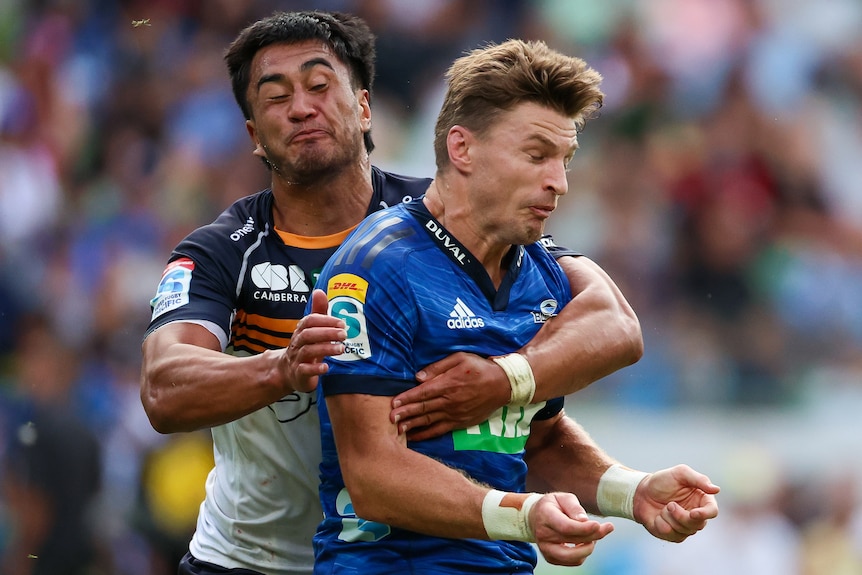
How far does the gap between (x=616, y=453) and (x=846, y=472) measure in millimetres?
1491

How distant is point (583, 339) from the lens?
4129mm

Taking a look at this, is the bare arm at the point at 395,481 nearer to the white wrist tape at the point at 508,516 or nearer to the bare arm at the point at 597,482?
the white wrist tape at the point at 508,516

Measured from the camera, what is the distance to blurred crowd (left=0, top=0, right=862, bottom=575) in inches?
342

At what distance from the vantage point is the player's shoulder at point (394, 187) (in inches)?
189

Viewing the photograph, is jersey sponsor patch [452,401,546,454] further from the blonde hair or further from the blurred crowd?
the blurred crowd

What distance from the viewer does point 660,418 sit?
28.6 feet

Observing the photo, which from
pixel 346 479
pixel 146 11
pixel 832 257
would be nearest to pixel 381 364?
pixel 346 479

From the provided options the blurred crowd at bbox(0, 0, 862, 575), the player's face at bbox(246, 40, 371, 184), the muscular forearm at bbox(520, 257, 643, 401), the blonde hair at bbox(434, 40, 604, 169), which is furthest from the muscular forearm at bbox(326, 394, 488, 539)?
the blurred crowd at bbox(0, 0, 862, 575)

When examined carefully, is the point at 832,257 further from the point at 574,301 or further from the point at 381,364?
the point at 381,364

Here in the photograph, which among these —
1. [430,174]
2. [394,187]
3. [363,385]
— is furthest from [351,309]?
[430,174]

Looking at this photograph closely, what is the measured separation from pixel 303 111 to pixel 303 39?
0.32m

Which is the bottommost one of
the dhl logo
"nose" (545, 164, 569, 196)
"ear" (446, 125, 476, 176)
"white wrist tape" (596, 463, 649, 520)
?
"white wrist tape" (596, 463, 649, 520)

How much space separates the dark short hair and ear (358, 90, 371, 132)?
40 millimetres

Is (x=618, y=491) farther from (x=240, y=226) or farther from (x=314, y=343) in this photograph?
(x=240, y=226)
